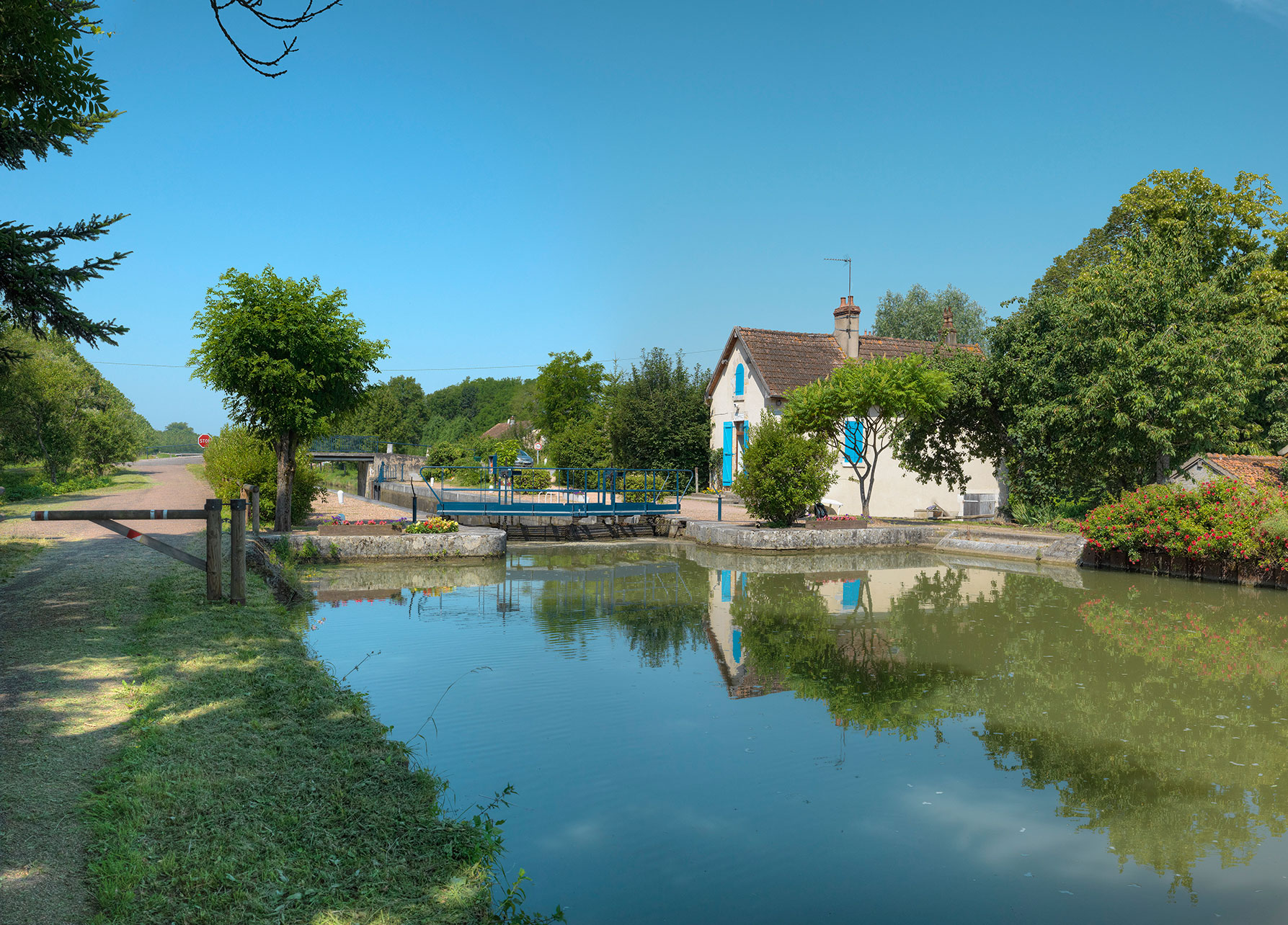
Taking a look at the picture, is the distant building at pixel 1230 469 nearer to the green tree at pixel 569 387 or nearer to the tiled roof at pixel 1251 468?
the tiled roof at pixel 1251 468

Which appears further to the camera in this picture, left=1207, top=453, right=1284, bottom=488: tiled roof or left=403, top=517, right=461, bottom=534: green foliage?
left=403, top=517, right=461, bottom=534: green foliage

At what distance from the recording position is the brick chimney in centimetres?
2928

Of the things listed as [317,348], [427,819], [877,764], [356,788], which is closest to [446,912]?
[427,819]

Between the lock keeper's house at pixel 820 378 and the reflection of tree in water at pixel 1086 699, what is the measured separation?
12564mm

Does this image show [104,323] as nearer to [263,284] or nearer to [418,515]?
[263,284]

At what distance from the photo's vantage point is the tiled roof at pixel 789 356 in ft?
90.8

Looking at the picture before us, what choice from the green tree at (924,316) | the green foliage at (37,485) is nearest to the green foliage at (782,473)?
the green foliage at (37,485)

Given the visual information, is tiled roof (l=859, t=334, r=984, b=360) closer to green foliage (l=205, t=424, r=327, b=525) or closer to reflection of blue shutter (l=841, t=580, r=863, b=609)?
reflection of blue shutter (l=841, t=580, r=863, b=609)

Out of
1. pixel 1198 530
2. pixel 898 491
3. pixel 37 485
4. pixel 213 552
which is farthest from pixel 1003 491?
pixel 37 485

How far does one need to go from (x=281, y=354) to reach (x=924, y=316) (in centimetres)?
4886

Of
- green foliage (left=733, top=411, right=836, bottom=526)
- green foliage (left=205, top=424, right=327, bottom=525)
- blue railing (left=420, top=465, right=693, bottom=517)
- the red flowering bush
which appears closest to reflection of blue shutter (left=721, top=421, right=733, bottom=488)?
blue railing (left=420, top=465, right=693, bottom=517)

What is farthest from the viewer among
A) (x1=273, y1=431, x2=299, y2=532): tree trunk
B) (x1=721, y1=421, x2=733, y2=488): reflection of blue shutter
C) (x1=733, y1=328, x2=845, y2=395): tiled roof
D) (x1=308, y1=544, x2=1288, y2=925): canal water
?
(x1=721, y1=421, x2=733, y2=488): reflection of blue shutter

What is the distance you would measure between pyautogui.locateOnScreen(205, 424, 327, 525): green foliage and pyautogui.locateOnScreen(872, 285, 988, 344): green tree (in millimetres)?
44691

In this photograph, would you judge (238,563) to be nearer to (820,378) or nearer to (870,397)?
(870,397)
